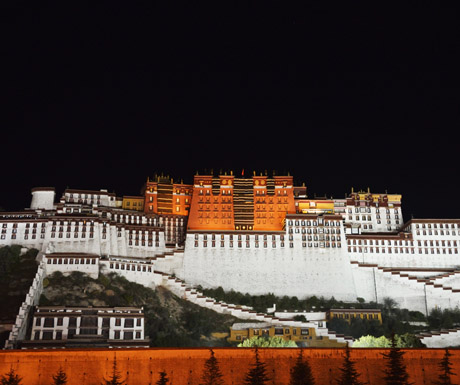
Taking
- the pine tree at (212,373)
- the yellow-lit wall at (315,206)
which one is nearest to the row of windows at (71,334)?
the pine tree at (212,373)

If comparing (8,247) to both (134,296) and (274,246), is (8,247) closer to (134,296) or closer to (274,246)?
(134,296)

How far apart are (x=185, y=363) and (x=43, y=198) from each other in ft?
150

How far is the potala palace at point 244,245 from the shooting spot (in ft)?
235

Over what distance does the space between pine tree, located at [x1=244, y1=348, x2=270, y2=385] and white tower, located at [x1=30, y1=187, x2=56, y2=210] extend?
4742cm

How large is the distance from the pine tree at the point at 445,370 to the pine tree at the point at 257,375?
11399mm

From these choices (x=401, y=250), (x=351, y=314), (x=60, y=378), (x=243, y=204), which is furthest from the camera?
(x=243, y=204)

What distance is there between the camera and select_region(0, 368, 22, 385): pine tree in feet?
123

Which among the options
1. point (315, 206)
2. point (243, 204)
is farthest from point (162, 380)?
point (315, 206)

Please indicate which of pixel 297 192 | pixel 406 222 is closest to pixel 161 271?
pixel 297 192

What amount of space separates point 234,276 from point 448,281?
84.6 ft

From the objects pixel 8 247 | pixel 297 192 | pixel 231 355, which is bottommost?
pixel 231 355

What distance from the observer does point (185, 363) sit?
141ft

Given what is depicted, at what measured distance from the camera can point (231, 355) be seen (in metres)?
43.7

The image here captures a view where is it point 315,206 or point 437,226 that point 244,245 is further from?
point 437,226
